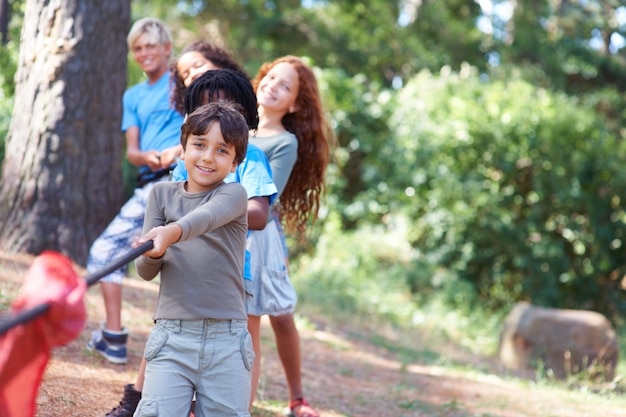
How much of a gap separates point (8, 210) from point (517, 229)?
18.6ft

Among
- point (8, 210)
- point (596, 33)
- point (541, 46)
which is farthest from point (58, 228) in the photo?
point (596, 33)

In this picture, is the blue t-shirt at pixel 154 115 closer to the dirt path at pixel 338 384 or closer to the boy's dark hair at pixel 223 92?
the boy's dark hair at pixel 223 92

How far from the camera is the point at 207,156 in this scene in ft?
9.14

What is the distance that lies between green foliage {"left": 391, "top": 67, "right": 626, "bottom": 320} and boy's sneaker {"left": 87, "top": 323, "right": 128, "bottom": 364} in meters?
5.74

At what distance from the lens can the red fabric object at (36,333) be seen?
6.88 feet

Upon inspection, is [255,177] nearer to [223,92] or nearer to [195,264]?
[223,92]

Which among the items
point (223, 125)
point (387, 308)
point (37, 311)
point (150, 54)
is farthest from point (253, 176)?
point (387, 308)

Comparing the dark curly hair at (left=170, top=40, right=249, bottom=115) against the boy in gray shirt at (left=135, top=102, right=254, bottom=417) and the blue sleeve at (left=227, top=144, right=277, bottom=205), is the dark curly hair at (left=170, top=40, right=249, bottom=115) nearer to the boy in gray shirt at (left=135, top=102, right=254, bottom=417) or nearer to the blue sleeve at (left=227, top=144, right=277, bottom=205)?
the blue sleeve at (left=227, top=144, right=277, bottom=205)

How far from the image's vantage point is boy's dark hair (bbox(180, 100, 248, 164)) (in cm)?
281

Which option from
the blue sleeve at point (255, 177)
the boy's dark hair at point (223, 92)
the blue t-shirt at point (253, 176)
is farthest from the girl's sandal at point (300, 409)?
the boy's dark hair at point (223, 92)

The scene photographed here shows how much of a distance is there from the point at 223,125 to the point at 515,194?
7444 millimetres

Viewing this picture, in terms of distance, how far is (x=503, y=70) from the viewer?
1422 cm

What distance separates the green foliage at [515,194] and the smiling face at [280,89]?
19.1 feet

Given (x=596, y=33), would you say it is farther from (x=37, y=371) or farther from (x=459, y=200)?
(x=37, y=371)
